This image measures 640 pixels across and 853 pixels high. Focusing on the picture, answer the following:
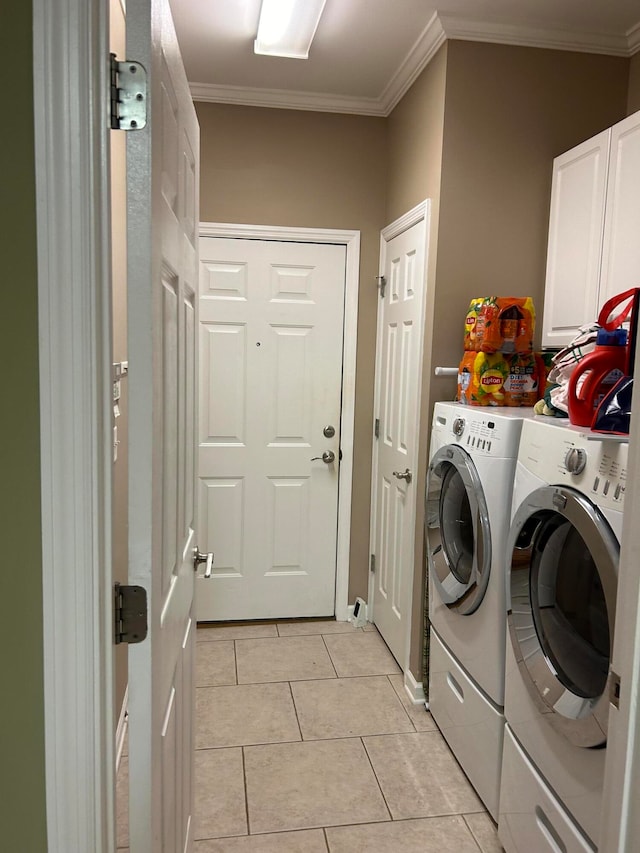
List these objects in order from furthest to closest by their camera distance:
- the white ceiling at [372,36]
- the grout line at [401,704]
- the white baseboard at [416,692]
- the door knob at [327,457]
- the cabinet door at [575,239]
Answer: the door knob at [327,457]
the white baseboard at [416,692]
the grout line at [401,704]
the white ceiling at [372,36]
the cabinet door at [575,239]

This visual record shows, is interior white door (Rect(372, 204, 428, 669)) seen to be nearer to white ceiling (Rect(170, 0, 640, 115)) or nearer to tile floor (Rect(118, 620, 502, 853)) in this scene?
tile floor (Rect(118, 620, 502, 853))

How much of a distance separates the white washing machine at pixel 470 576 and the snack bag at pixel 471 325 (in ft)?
0.78

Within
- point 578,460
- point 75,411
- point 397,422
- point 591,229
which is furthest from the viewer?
point 397,422

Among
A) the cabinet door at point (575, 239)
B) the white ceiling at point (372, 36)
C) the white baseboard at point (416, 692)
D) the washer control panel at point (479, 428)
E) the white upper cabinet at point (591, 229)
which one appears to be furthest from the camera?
the white baseboard at point (416, 692)

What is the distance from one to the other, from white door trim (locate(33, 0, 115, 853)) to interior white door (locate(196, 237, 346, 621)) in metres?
2.29

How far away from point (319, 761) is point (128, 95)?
7.18 feet

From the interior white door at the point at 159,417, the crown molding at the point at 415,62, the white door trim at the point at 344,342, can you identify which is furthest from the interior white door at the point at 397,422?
the interior white door at the point at 159,417

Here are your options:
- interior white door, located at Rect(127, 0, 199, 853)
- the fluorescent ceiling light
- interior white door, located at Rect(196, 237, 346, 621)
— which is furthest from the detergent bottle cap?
interior white door, located at Rect(196, 237, 346, 621)

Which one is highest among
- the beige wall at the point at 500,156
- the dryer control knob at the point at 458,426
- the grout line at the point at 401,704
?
the beige wall at the point at 500,156

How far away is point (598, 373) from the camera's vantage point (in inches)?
63.4

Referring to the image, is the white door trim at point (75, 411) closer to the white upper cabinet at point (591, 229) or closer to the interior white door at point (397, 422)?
the white upper cabinet at point (591, 229)

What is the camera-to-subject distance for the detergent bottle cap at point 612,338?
1.62 meters

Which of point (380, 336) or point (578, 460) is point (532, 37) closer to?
point (380, 336)

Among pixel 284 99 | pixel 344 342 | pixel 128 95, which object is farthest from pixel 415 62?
pixel 128 95
